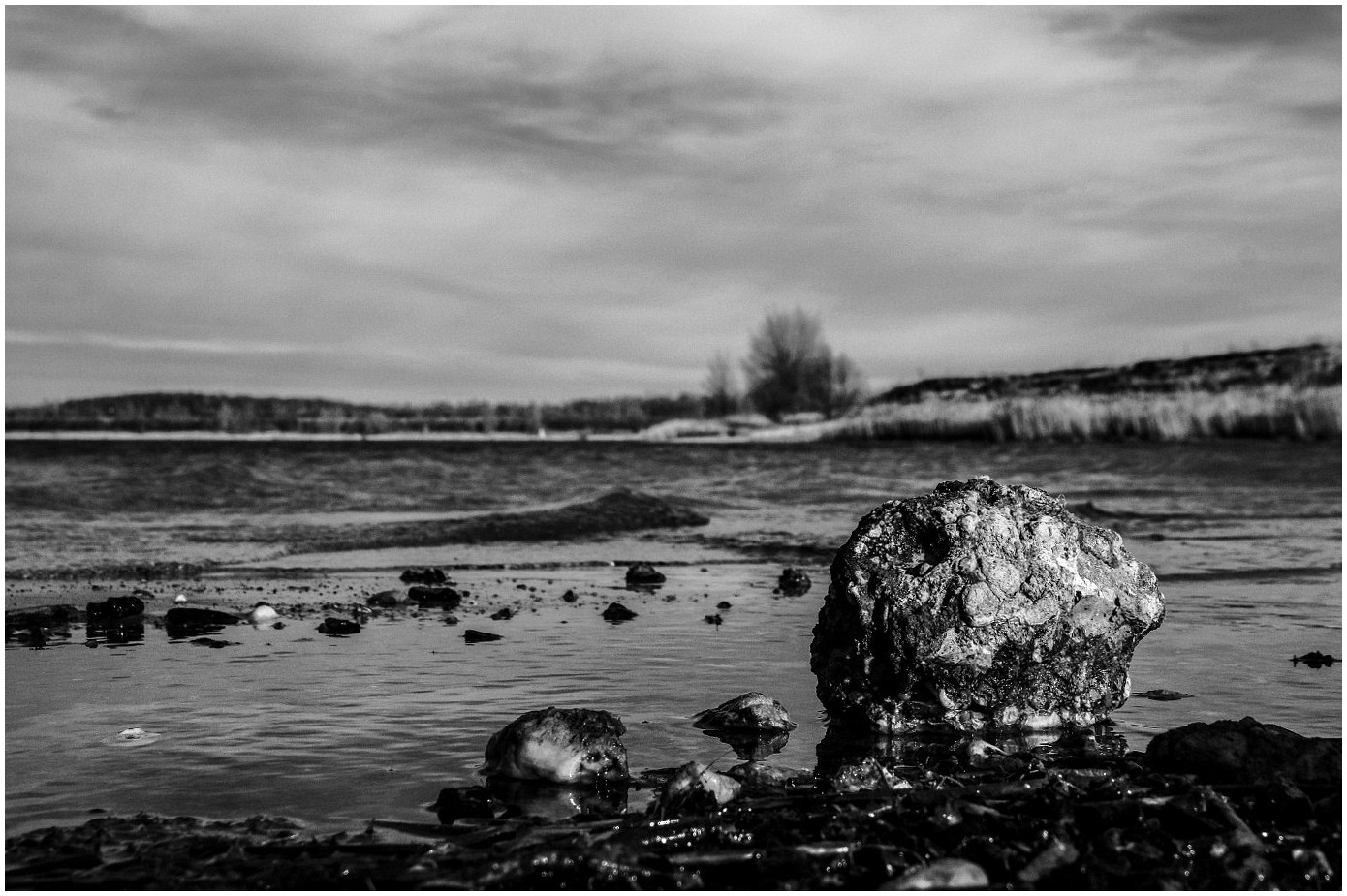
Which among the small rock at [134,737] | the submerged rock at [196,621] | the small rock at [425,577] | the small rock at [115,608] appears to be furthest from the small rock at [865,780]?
the small rock at [425,577]

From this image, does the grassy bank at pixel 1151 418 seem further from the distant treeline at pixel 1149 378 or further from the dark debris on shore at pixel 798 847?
the dark debris on shore at pixel 798 847

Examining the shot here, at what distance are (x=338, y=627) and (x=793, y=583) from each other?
11.6ft

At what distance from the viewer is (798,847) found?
9.79 feet

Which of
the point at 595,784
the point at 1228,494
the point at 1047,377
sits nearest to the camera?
the point at 595,784

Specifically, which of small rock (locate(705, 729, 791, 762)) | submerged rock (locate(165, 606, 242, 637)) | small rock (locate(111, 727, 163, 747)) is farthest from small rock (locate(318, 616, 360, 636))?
small rock (locate(705, 729, 791, 762))

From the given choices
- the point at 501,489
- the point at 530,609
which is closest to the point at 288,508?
the point at 501,489

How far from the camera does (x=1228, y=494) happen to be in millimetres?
18766

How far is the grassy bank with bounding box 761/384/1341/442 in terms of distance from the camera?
3153 cm

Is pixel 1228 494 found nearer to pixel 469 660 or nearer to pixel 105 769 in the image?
pixel 469 660

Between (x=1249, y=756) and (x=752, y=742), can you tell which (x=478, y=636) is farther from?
(x=1249, y=756)

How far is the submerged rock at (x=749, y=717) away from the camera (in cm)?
446

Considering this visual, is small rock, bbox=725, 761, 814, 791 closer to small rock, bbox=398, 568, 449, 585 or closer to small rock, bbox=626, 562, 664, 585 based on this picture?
small rock, bbox=626, 562, 664, 585

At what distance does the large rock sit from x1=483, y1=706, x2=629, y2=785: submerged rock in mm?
1168

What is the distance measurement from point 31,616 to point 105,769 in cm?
333
